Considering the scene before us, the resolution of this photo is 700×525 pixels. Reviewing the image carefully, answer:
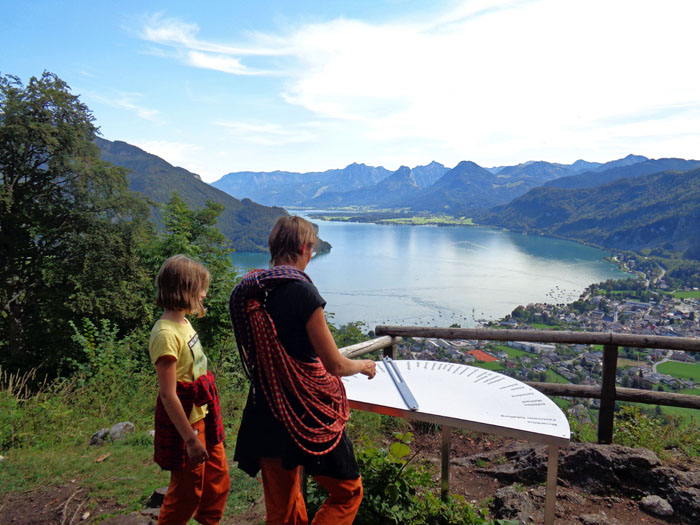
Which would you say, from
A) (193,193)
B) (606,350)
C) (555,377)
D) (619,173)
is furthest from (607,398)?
(619,173)

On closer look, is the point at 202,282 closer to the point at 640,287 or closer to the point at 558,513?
the point at 558,513

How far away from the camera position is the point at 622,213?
290 ft

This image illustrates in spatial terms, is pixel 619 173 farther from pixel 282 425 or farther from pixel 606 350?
pixel 282 425

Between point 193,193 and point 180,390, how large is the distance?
4010 inches

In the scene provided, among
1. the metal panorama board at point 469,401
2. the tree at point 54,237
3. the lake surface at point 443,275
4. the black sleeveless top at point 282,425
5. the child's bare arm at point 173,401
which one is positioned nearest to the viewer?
the black sleeveless top at point 282,425

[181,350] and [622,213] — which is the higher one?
[622,213]

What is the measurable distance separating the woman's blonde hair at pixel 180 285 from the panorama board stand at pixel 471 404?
94 cm

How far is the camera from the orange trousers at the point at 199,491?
6.05 ft

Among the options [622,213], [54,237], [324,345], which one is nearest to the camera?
[324,345]

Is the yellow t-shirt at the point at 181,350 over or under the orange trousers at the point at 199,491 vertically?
over

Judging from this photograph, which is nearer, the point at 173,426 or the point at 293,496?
the point at 293,496

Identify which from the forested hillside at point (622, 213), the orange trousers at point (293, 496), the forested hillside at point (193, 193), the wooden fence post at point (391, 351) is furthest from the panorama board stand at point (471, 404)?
the forested hillside at point (622, 213)

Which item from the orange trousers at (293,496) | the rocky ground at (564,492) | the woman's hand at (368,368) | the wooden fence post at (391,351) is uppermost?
the woman's hand at (368,368)

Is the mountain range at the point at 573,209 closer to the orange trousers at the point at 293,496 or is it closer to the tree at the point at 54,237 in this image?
the tree at the point at 54,237
